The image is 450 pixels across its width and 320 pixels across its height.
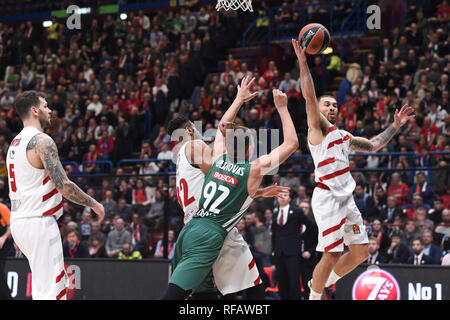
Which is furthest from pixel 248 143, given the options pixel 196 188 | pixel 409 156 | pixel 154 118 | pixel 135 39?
pixel 135 39

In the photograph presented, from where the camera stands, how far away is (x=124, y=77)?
66.0 feet

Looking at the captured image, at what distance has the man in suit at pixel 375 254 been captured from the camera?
35.6 feet

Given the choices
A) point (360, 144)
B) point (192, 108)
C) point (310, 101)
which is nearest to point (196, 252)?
point (310, 101)

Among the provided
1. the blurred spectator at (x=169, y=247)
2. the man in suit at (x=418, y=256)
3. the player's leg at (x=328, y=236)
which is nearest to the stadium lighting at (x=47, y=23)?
the blurred spectator at (x=169, y=247)

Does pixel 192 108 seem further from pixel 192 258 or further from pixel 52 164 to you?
pixel 192 258

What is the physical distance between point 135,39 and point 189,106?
4890 mm

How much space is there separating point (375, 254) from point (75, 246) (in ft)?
16.8

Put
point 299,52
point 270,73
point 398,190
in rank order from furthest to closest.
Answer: point 270,73, point 398,190, point 299,52

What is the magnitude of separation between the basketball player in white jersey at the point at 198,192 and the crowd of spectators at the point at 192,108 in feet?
13.9

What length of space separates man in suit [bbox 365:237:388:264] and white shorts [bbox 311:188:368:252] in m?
3.30

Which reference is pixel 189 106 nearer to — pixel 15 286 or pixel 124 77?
pixel 124 77

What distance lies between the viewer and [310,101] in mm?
7336

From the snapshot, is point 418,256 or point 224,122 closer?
point 224,122

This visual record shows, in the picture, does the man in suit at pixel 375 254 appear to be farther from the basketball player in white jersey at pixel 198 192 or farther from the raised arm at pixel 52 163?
the raised arm at pixel 52 163
